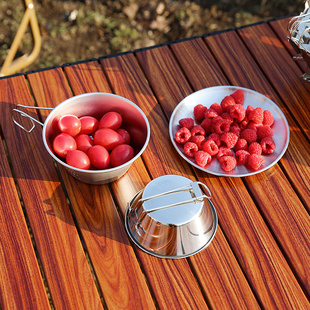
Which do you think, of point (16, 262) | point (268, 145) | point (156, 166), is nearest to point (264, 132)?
point (268, 145)

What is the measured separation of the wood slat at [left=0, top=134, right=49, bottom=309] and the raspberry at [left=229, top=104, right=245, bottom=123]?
632mm

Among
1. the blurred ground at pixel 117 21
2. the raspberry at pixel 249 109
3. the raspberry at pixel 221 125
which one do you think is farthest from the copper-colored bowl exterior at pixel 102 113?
the blurred ground at pixel 117 21

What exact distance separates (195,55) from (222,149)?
43cm

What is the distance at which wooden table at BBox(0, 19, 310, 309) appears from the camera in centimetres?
101

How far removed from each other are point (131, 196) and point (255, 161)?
343 millimetres

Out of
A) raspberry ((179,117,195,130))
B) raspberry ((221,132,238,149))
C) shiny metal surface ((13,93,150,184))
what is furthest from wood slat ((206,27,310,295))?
shiny metal surface ((13,93,150,184))

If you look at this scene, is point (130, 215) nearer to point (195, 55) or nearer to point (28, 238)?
point (28, 238)

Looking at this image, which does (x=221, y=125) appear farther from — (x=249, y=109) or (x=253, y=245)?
(x=253, y=245)

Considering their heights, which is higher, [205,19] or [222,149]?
[222,149]

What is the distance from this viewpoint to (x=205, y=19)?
256 centimetres

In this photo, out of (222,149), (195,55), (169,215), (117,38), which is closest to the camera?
(169,215)

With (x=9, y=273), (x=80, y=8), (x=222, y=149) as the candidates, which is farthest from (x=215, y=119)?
(x=80, y=8)

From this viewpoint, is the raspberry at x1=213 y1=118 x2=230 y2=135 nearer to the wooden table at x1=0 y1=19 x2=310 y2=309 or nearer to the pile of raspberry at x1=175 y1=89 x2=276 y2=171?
the pile of raspberry at x1=175 y1=89 x2=276 y2=171

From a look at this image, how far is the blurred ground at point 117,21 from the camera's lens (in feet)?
7.92
